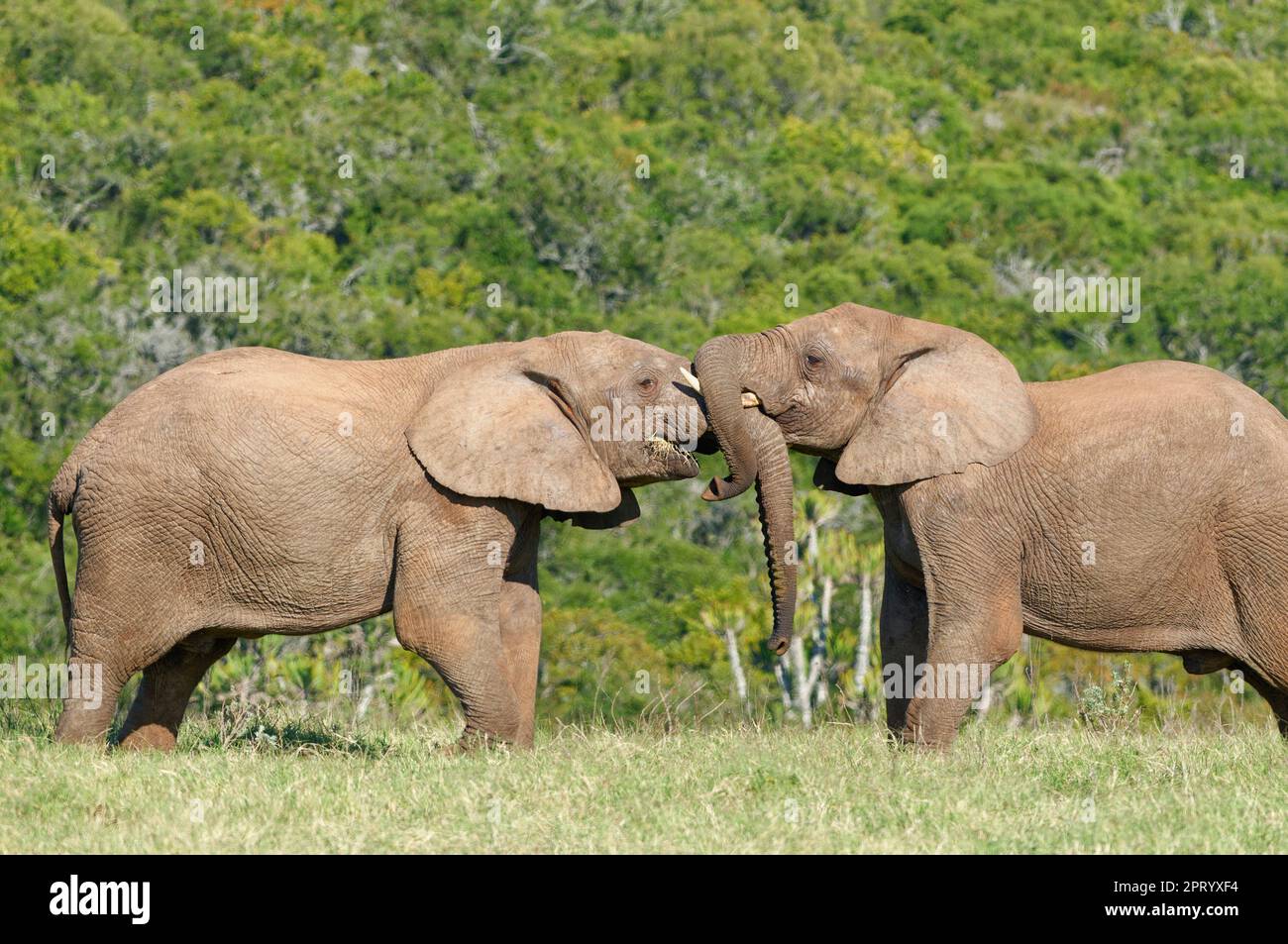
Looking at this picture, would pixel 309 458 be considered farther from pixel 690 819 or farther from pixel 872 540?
pixel 872 540

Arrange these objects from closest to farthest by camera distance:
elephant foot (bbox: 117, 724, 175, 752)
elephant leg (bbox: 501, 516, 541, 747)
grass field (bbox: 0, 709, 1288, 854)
Answer: 1. grass field (bbox: 0, 709, 1288, 854)
2. elephant leg (bbox: 501, 516, 541, 747)
3. elephant foot (bbox: 117, 724, 175, 752)

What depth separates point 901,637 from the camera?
9.24 meters

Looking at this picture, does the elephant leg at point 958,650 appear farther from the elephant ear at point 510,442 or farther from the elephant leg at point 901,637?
the elephant ear at point 510,442

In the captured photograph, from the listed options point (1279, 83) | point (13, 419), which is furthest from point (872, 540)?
point (1279, 83)

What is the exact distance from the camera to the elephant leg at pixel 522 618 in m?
9.04

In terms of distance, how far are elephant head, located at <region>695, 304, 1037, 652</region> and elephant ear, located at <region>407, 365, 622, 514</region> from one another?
1.97 feet

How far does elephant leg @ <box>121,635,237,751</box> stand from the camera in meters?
9.22

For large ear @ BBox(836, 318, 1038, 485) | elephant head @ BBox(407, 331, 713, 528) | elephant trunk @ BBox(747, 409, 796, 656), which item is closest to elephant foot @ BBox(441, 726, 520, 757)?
elephant head @ BBox(407, 331, 713, 528)

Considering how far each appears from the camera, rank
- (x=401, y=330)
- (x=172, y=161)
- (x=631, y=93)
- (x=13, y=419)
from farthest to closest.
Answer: (x=631, y=93), (x=172, y=161), (x=401, y=330), (x=13, y=419)

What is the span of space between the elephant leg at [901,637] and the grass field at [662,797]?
469 mm

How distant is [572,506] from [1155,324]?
105ft

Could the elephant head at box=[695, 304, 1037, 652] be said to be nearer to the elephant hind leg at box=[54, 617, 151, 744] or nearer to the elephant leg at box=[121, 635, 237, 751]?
the elephant leg at box=[121, 635, 237, 751]

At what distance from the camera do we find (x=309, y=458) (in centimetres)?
859

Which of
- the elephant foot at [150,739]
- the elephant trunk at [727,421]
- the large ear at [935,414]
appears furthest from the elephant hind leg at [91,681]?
the large ear at [935,414]
